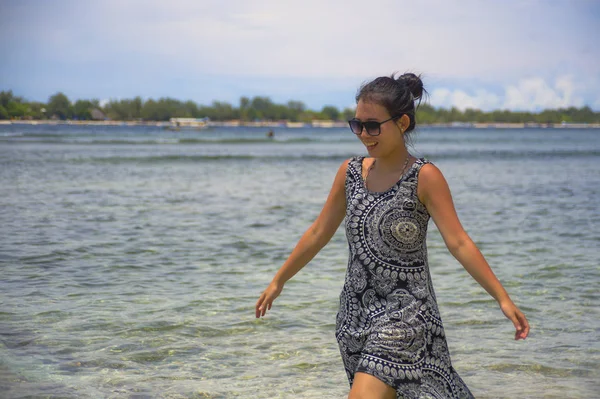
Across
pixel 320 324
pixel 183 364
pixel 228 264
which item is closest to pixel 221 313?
pixel 320 324

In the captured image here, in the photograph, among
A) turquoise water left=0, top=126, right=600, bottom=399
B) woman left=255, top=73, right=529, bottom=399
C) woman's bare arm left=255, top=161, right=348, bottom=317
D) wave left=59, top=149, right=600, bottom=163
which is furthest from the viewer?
wave left=59, top=149, right=600, bottom=163

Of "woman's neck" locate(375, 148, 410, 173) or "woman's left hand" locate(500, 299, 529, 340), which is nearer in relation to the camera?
"woman's left hand" locate(500, 299, 529, 340)

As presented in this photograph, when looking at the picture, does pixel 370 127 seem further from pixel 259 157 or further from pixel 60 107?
pixel 60 107

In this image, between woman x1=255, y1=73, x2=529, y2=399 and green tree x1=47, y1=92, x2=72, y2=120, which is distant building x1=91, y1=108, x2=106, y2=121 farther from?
woman x1=255, y1=73, x2=529, y2=399

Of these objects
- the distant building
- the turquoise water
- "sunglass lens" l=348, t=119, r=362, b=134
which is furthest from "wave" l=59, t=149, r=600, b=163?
the distant building

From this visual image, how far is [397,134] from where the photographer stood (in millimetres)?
3359

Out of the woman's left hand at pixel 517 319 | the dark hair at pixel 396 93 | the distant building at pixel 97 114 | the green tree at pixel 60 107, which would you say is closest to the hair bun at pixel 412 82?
the dark hair at pixel 396 93

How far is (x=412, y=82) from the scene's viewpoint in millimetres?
3352

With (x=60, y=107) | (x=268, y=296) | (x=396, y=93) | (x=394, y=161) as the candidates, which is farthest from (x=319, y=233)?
(x=60, y=107)

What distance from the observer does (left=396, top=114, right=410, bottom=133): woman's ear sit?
3350mm

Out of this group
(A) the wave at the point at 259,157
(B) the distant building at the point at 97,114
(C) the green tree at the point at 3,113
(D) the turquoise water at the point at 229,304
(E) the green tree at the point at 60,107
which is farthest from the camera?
(B) the distant building at the point at 97,114

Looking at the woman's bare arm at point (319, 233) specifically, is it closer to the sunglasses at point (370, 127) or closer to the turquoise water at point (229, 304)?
the sunglasses at point (370, 127)

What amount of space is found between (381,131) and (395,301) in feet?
2.48

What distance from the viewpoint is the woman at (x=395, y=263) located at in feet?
10.3
